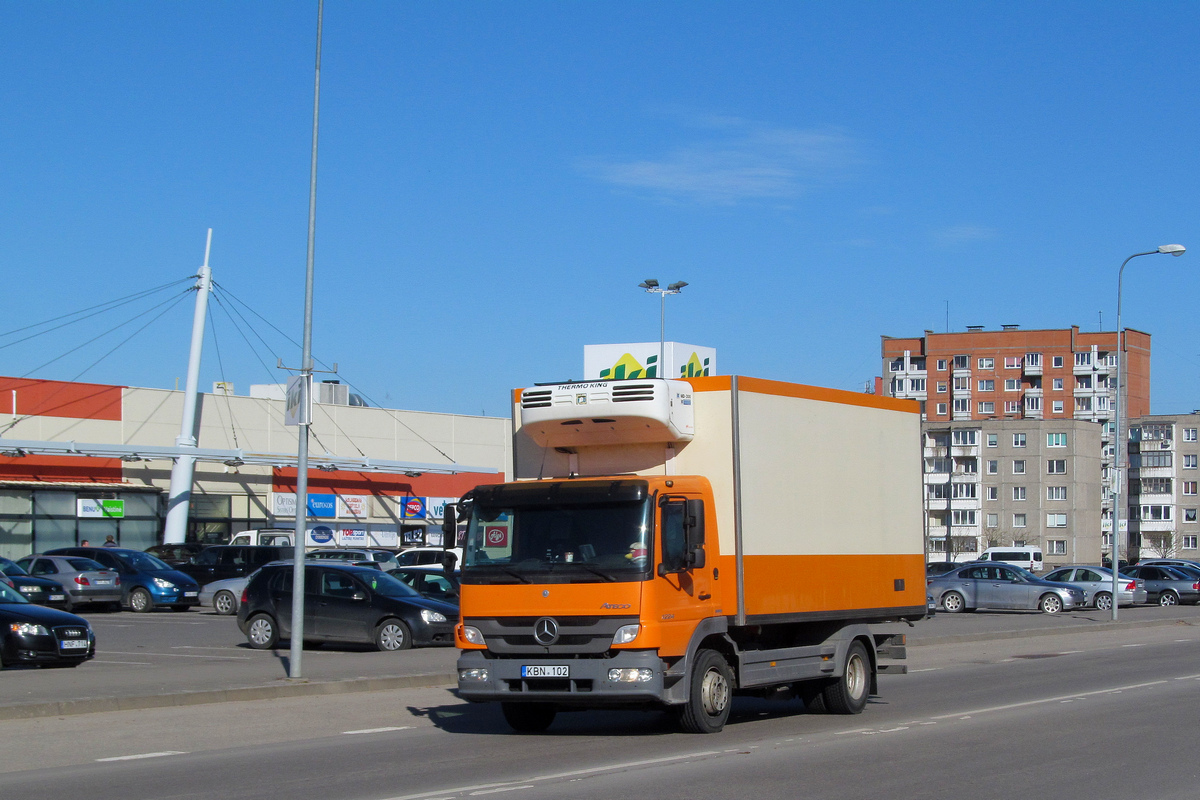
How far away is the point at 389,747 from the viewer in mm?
11789

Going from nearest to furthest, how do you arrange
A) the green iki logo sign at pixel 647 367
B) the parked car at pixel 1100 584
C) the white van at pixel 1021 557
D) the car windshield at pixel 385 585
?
the car windshield at pixel 385 585
the parked car at pixel 1100 584
the green iki logo sign at pixel 647 367
the white van at pixel 1021 557

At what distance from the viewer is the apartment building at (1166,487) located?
373ft

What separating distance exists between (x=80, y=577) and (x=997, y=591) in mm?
26612

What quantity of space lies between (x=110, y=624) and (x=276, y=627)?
855 centimetres

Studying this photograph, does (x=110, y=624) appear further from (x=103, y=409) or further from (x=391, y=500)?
(x=391, y=500)

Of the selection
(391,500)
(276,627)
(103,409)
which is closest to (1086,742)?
(276,627)

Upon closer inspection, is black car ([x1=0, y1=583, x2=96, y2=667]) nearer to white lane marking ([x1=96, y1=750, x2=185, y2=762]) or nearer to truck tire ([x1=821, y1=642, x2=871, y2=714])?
white lane marking ([x1=96, y1=750, x2=185, y2=762])

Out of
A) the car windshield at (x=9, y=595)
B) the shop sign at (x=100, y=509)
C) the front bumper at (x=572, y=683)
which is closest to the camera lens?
the front bumper at (x=572, y=683)

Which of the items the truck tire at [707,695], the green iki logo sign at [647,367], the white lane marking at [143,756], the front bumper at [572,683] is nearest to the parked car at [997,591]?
the green iki logo sign at [647,367]

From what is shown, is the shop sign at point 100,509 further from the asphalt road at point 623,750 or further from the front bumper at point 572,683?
the front bumper at point 572,683

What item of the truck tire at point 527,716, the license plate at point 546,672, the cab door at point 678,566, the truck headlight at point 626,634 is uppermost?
the cab door at point 678,566

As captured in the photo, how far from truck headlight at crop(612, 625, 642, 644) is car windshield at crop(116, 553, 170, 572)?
25.7m

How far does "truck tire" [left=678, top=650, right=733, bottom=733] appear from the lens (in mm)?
11938

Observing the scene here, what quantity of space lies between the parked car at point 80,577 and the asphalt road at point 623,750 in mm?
18784
